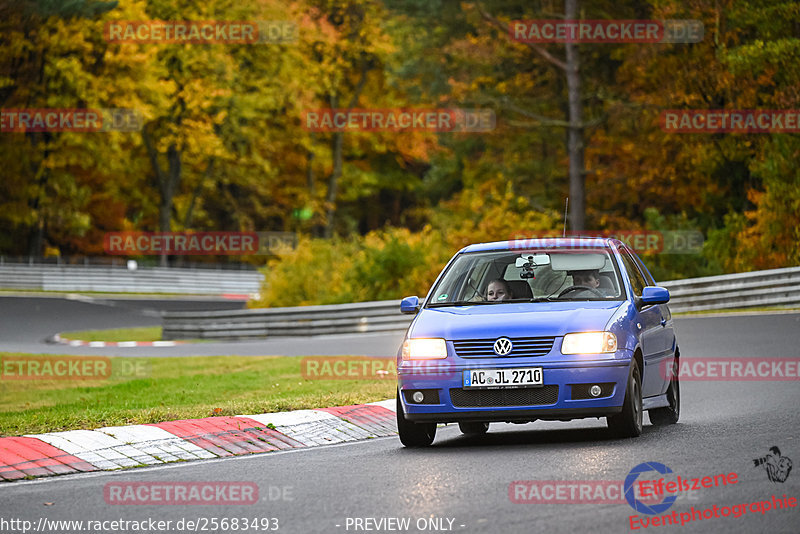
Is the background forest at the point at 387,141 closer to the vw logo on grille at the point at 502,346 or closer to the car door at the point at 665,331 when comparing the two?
the car door at the point at 665,331

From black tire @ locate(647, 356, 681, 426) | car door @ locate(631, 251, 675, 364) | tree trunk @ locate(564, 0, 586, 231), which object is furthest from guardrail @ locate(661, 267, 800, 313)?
black tire @ locate(647, 356, 681, 426)

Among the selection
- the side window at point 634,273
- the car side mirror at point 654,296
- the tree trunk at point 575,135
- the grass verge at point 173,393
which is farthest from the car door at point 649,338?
the tree trunk at point 575,135

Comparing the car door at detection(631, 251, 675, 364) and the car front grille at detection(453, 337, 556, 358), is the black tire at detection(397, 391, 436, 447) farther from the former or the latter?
the car door at detection(631, 251, 675, 364)

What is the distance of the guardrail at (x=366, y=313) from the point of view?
1087 inches

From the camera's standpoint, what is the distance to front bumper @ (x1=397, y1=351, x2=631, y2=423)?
33.4ft

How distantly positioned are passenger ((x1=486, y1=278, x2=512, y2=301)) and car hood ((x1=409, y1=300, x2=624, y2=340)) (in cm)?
40

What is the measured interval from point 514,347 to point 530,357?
143 mm

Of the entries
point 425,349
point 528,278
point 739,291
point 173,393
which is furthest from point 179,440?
point 739,291

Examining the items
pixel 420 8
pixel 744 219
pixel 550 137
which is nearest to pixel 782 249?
pixel 744 219

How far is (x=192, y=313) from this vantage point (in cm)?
3206

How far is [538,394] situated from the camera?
33.4ft

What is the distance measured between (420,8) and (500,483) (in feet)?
146

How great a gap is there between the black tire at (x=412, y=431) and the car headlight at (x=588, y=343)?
1.34 meters

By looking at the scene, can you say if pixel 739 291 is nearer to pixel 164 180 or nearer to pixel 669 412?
pixel 669 412
